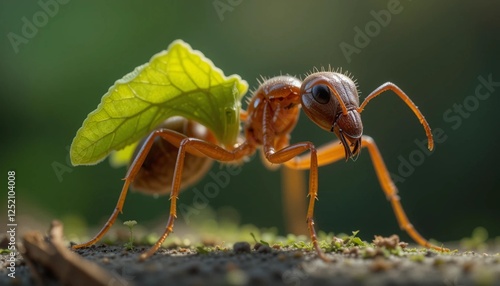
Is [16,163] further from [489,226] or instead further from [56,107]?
[489,226]

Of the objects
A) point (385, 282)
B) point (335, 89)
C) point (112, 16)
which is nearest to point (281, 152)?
point (335, 89)
